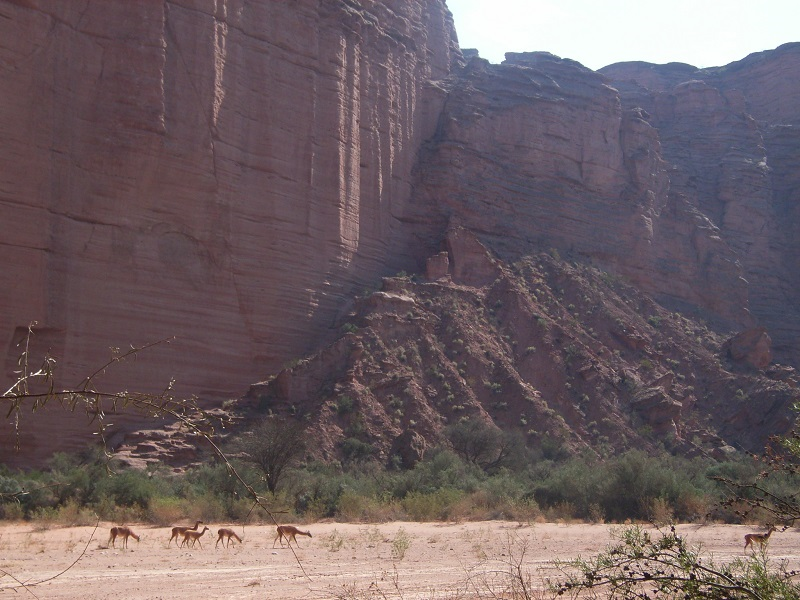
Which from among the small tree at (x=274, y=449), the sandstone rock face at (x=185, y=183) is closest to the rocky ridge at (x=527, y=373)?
the sandstone rock face at (x=185, y=183)

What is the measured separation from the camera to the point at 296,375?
116ft

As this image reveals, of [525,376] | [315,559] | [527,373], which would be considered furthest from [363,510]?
[527,373]

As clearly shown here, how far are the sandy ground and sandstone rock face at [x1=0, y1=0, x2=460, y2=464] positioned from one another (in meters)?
12.8

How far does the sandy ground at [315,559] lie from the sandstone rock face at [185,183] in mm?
12803

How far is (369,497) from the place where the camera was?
80.1 ft

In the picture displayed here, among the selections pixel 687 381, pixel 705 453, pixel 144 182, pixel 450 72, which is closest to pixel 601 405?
pixel 705 453

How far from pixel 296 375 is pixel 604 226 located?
24.3 metres

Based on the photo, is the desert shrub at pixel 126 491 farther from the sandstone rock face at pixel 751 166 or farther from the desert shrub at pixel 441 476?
the sandstone rock face at pixel 751 166

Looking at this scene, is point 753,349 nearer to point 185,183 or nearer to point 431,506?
point 185,183

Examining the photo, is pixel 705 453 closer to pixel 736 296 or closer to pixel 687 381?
pixel 687 381

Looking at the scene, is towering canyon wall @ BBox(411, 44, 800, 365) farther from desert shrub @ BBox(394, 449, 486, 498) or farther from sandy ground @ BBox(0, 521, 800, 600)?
sandy ground @ BBox(0, 521, 800, 600)

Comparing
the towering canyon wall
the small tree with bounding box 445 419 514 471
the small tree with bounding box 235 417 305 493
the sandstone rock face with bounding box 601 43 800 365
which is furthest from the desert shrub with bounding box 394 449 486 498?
the sandstone rock face with bounding box 601 43 800 365

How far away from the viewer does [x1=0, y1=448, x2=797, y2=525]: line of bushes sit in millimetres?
21078

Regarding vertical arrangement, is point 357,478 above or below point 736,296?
below
